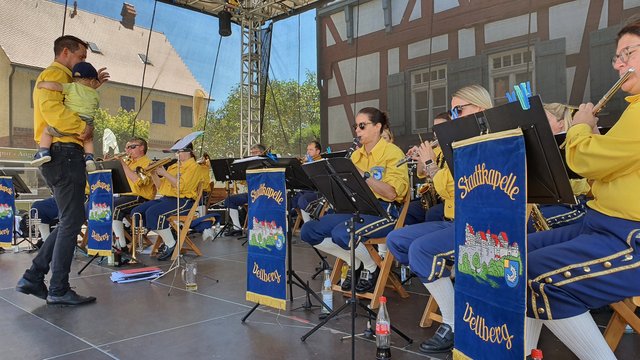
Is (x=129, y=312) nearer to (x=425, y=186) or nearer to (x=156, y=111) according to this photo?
(x=425, y=186)

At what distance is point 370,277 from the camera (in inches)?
145

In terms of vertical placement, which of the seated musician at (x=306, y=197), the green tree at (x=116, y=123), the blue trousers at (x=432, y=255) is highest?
the green tree at (x=116, y=123)

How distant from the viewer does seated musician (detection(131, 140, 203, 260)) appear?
18.6ft

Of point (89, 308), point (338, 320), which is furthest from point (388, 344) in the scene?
point (89, 308)

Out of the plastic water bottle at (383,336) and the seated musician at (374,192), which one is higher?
the seated musician at (374,192)

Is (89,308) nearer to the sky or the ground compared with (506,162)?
nearer to the ground

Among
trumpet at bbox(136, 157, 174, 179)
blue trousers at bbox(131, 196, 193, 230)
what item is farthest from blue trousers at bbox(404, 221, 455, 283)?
blue trousers at bbox(131, 196, 193, 230)

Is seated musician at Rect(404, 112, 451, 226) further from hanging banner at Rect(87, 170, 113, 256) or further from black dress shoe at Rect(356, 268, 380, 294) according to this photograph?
hanging banner at Rect(87, 170, 113, 256)

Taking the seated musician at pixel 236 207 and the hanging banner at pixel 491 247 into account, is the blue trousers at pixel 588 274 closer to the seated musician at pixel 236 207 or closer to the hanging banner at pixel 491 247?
the hanging banner at pixel 491 247

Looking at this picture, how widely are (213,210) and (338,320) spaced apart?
6.41 m

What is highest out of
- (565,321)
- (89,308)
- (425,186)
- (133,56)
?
(133,56)

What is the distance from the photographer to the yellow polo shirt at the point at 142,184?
6.11 m

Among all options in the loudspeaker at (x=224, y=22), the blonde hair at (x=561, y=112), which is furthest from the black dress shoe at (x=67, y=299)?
the loudspeaker at (x=224, y=22)

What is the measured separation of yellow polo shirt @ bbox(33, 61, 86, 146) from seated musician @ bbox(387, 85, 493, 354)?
275cm
